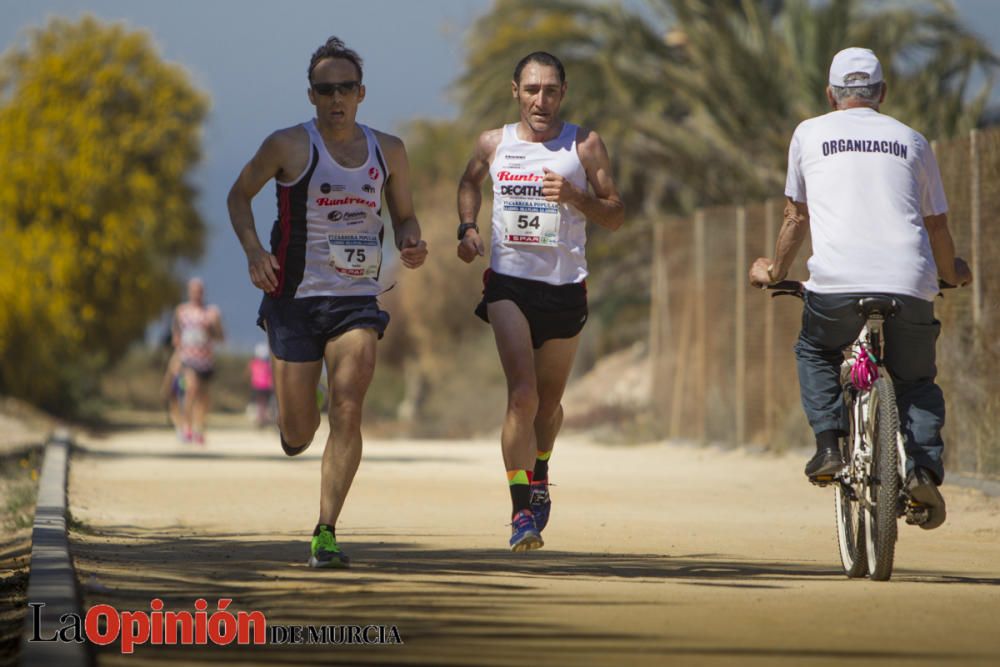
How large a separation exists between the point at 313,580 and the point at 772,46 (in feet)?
66.8

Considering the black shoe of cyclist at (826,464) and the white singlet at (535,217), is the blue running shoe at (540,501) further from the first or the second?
the black shoe of cyclist at (826,464)

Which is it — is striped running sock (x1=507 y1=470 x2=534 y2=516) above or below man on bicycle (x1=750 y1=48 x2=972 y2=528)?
below

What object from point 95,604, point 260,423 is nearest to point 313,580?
point 95,604

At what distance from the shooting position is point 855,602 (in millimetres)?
7684

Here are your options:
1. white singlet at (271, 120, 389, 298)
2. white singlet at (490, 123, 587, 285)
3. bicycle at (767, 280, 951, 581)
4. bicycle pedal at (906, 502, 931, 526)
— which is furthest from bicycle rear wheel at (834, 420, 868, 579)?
white singlet at (271, 120, 389, 298)

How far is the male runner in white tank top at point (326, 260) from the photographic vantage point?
936cm

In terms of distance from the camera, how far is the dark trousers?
333 inches

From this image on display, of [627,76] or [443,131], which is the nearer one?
[627,76]

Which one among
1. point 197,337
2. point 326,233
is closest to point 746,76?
point 197,337

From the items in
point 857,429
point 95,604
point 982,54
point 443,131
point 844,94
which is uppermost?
point 443,131

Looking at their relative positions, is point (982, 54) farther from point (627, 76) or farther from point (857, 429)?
point (857, 429)

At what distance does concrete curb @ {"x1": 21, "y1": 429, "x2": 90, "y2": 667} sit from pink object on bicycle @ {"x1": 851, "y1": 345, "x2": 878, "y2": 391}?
11.0 ft

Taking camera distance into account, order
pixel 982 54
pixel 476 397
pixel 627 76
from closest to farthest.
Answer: pixel 982 54 < pixel 627 76 < pixel 476 397

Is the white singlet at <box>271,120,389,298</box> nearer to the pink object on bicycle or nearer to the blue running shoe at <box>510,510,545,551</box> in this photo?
the blue running shoe at <box>510,510,545,551</box>
